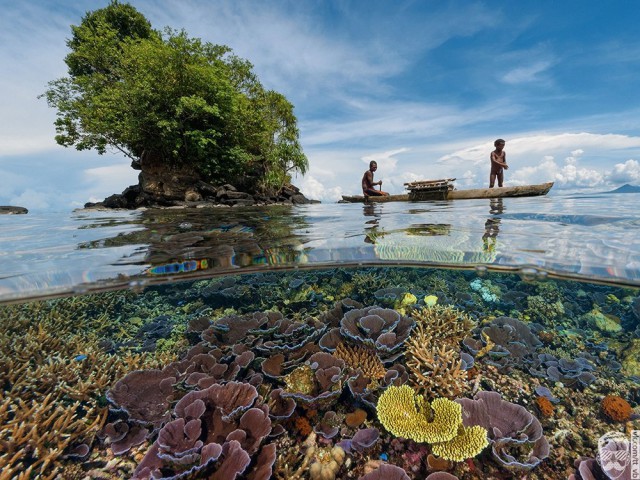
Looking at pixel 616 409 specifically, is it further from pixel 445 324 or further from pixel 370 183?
pixel 370 183

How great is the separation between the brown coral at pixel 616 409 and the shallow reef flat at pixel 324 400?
0.02 m

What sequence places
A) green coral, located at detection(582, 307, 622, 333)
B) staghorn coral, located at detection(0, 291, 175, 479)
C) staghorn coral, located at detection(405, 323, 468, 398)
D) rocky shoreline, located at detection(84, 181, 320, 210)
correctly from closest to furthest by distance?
staghorn coral, located at detection(0, 291, 175, 479) → staghorn coral, located at detection(405, 323, 468, 398) → green coral, located at detection(582, 307, 622, 333) → rocky shoreline, located at detection(84, 181, 320, 210)

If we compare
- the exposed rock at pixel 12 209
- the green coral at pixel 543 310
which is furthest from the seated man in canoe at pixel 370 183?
the exposed rock at pixel 12 209

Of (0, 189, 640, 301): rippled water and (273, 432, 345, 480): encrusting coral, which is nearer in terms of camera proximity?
(273, 432, 345, 480): encrusting coral

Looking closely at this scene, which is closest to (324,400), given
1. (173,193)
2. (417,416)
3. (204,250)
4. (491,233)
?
(417,416)

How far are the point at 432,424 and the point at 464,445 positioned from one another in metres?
0.36

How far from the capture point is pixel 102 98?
23.9 m

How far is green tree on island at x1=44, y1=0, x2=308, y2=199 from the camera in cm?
2236

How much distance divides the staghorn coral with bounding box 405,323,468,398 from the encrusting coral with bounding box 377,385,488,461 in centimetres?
41

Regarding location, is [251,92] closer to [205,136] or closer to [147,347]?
[205,136]

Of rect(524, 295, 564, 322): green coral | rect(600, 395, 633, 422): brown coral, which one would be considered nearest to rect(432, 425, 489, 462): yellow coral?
rect(600, 395, 633, 422): brown coral

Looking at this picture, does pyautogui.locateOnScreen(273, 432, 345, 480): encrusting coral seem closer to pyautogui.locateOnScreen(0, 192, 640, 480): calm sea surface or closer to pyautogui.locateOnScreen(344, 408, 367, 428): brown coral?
pyautogui.locateOnScreen(0, 192, 640, 480): calm sea surface

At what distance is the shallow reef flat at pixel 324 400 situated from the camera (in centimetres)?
313

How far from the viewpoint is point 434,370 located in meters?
4.14
